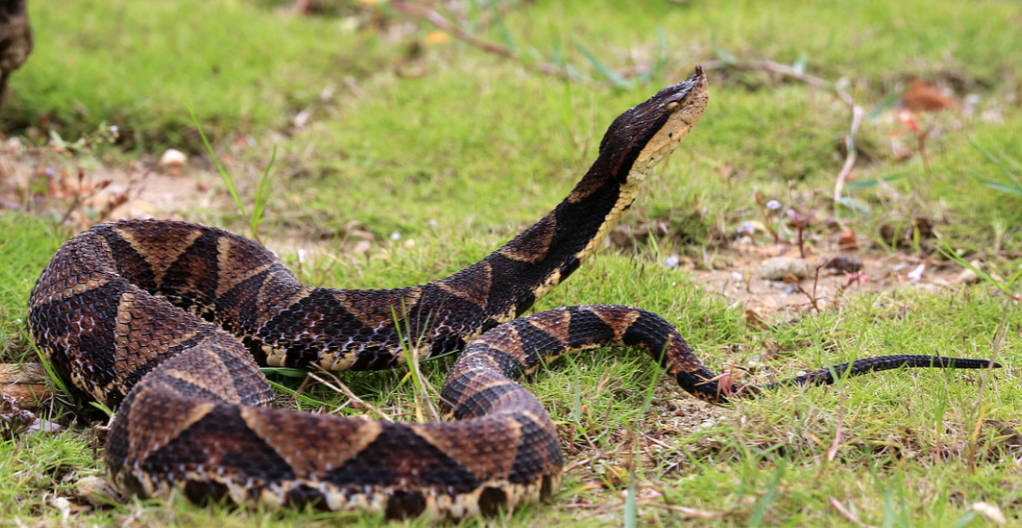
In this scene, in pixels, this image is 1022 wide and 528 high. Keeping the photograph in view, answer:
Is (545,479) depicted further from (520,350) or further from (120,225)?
(120,225)

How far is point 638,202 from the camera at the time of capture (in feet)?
18.2

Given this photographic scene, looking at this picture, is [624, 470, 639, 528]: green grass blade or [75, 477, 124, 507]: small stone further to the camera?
[75, 477, 124, 507]: small stone

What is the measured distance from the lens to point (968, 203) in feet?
18.8

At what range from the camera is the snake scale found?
2.93m

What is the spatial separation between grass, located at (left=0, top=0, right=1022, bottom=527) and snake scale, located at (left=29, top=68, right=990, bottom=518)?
0.13 meters

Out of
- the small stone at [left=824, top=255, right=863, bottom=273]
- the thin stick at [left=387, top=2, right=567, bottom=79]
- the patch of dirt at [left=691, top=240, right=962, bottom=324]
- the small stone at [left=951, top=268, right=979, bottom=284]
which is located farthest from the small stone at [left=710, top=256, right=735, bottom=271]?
the thin stick at [left=387, top=2, right=567, bottom=79]

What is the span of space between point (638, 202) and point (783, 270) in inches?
40.9

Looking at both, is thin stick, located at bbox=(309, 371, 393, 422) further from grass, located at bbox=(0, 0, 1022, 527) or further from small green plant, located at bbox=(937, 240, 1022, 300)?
small green plant, located at bbox=(937, 240, 1022, 300)

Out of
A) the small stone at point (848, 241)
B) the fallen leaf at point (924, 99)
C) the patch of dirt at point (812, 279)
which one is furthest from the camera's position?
the fallen leaf at point (924, 99)

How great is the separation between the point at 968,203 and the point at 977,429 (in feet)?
10.1

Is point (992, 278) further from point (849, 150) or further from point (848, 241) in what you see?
point (849, 150)

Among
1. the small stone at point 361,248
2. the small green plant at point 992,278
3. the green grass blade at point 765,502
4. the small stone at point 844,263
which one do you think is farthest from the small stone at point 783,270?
the small stone at point 361,248

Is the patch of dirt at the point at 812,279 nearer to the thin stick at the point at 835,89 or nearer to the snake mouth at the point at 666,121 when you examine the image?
the thin stick at the point at 835,89

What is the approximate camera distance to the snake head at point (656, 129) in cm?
420
